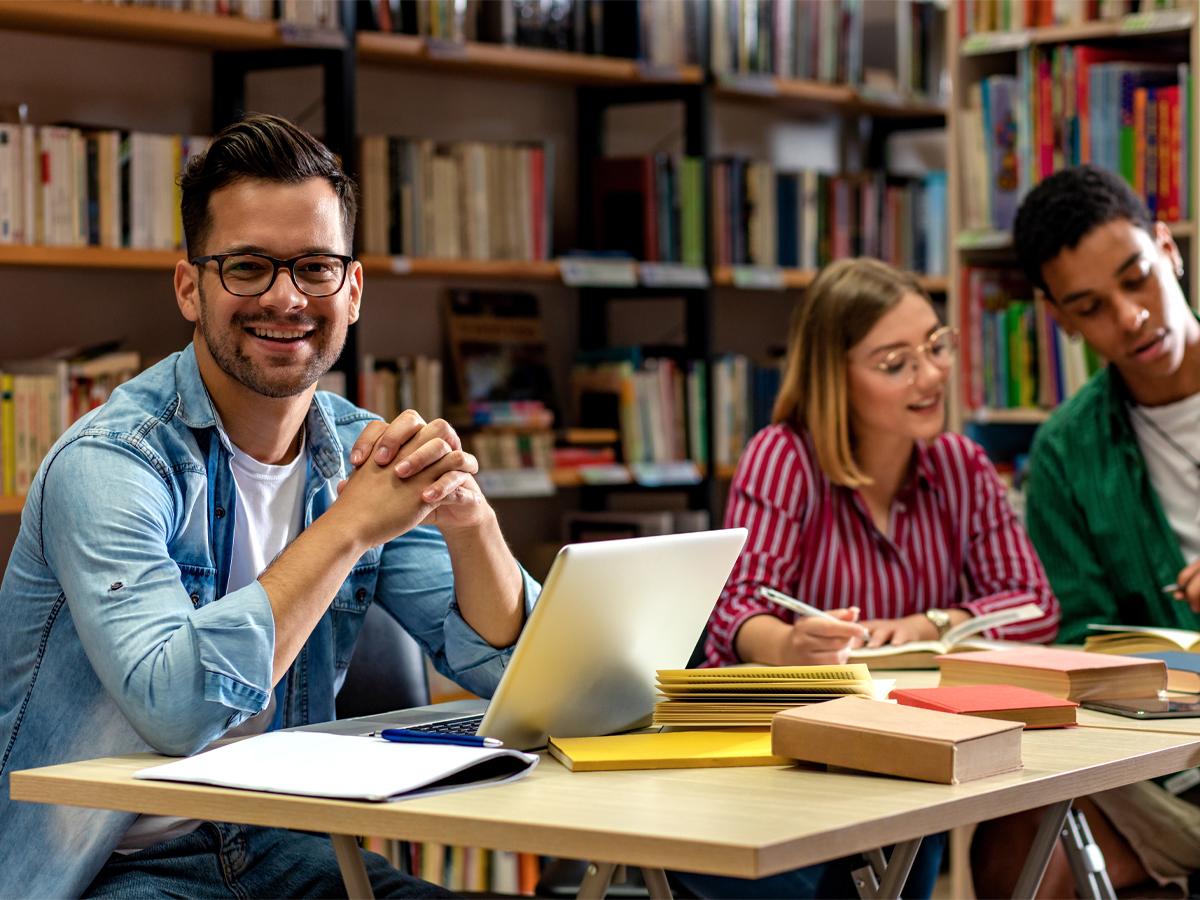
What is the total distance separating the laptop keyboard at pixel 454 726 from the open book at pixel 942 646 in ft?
2.04

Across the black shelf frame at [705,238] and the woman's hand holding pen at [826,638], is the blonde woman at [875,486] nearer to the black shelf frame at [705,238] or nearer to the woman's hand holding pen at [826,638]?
the woman's hand holding pen at [826,638]

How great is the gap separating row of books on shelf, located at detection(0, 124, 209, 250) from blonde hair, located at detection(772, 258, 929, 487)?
128cm

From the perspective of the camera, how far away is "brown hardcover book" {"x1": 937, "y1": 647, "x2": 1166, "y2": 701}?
1.76 m

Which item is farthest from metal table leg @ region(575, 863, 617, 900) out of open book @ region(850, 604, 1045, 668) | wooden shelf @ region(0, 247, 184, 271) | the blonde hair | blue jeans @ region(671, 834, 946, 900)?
wooden shelf @ region(0, 247, 184, 271)

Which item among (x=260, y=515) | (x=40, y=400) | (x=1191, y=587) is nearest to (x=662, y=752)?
(x=260, y=515)

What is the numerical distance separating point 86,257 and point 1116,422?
6.40ft

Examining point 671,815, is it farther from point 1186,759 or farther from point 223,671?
point 1186,759

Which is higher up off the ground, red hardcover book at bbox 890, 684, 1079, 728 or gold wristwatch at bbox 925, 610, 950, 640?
red hardcover book at bbox 890, 684, 1079, 728

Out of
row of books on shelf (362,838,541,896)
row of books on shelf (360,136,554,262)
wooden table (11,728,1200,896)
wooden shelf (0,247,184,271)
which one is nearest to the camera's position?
wooden table (11,728,1200,896)

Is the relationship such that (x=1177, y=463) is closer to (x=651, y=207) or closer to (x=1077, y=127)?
(x=1077, y=127)

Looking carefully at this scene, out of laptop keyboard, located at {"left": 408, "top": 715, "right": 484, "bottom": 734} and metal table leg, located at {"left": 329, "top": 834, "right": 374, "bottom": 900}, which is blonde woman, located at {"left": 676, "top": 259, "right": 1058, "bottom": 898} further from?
metal table leg, located at {"left": 329, "top": 834, "right": 374, "bottom": 900}

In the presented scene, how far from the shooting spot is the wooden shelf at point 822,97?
4.21 metres

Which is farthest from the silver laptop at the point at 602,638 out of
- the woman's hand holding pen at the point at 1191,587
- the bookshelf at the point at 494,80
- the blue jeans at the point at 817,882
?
the bookshelf at the point at 494,80

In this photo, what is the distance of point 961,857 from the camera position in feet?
10.3
